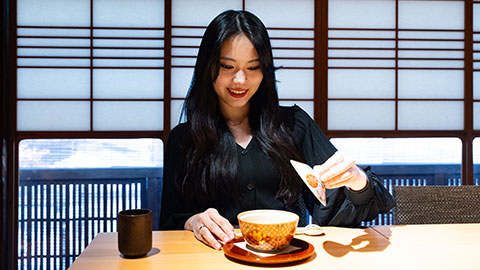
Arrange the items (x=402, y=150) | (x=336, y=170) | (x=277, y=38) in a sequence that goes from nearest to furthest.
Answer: (x=336, y=170)
(x=277, y=38)
(x=402, y=150)

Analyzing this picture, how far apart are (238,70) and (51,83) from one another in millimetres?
1891

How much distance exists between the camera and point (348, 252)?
3.56 feet

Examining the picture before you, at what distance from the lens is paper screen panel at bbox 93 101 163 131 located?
2916mm

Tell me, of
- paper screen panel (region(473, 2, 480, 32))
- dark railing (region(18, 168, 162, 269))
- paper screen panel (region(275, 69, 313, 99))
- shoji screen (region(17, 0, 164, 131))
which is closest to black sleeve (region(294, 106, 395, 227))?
paper screen panel (region(275, 69, 313, 99))

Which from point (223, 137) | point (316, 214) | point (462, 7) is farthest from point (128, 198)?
point (462, 7)

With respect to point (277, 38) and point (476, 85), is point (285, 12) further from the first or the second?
point (476, 85)

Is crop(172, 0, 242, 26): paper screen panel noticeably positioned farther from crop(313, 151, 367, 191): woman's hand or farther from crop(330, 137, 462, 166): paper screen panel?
crop(313, 151, 367, 191): woman's hand

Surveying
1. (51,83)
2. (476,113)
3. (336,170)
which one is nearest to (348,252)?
(336,170)

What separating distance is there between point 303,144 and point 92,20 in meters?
1.97

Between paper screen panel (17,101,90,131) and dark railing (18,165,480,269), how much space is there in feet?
1.21

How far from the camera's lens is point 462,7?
318 cm

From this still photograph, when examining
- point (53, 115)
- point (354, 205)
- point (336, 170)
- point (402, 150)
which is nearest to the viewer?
point (336, 170)

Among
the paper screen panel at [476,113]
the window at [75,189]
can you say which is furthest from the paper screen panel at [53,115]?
the paper screen panel at [476,113]

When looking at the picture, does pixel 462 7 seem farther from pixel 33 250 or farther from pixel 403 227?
pixel 33 250
